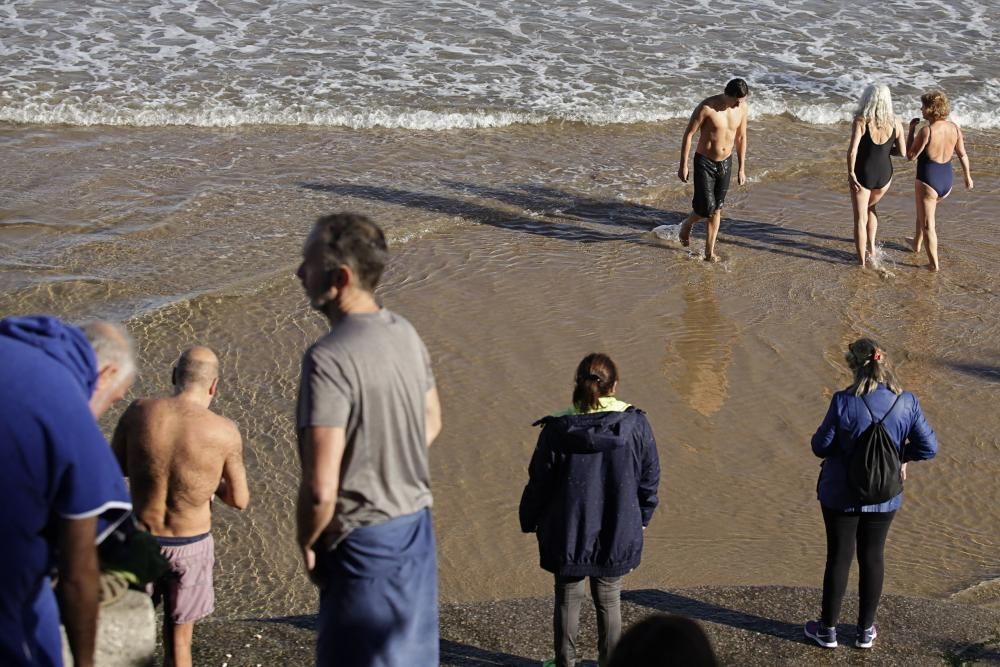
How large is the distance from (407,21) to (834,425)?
46.6ft

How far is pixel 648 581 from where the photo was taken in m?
6.27

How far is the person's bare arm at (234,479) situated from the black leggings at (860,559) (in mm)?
2405

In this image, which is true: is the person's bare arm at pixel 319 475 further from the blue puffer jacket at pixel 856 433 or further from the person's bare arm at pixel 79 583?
the blue puffer jacket at pixel 856 433

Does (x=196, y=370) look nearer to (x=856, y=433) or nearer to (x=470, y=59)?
(x=856, y=433)

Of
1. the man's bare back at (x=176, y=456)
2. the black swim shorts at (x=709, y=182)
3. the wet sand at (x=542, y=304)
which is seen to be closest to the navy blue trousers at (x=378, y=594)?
the man's bare back at (x=176, y=456)

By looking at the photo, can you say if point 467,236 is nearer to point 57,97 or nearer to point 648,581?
point 648,581

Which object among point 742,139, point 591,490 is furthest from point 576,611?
point 742,139

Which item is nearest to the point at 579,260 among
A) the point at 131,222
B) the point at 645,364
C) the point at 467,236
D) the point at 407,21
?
the point at 467,236

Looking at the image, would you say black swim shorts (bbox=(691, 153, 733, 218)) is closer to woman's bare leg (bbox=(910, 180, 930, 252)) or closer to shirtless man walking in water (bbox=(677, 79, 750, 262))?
shirtless man walking in water (bbox=(677, 79, 750, 262))

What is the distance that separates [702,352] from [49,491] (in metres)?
6.37

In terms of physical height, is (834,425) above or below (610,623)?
above

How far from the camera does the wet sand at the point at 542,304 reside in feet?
21.7

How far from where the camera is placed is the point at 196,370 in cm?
453

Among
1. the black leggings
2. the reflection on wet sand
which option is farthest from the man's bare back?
the reflection on wet sand
